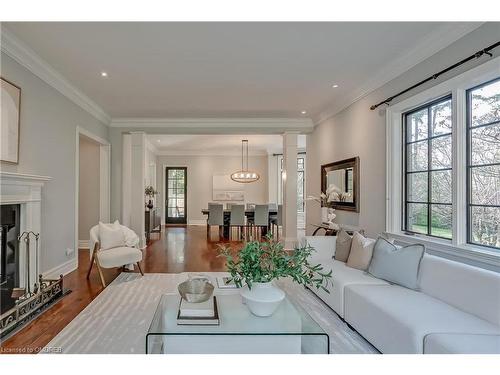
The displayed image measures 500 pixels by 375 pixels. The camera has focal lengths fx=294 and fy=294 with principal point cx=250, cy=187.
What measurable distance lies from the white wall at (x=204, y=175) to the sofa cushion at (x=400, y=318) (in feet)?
27.2

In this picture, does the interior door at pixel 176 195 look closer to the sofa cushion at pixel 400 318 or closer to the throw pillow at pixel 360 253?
the throw pillow at pixel 360 253

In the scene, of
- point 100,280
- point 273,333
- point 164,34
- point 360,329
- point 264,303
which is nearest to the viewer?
point 273,333

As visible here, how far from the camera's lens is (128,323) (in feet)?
8.90

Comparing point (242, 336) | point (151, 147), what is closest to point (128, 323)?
point (242, 336)

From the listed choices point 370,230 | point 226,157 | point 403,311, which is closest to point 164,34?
point 403,311

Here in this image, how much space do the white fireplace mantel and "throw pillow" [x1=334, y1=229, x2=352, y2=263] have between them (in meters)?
3.51

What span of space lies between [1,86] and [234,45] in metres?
2.38

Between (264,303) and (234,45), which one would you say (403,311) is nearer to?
(264,303)

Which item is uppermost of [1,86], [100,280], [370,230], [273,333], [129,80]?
Answer: [129,80]

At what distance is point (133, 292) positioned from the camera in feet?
11.7

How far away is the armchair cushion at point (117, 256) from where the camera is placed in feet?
12.7

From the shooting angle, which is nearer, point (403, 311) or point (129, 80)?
point (403, 311)

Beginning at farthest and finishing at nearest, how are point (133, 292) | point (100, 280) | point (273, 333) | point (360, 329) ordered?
point (100, 280)
point (133, 292)
point (360, 329)
point (273, 333)

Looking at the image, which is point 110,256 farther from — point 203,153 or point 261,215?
point 203,153
